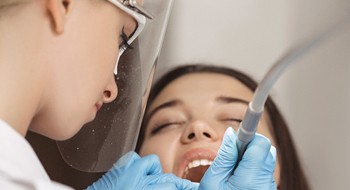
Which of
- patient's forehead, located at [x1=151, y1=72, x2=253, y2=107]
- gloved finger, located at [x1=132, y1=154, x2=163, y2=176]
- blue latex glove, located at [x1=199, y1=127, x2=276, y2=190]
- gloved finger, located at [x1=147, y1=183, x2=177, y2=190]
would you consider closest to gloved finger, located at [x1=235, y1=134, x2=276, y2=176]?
blue latex glove, located at [x1=199, y1=127, x2=276, y2=190]

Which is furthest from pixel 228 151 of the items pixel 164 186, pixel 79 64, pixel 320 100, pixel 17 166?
pixel 320 100

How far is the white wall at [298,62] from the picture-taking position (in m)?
2.08

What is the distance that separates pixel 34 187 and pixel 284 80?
1.50 meters

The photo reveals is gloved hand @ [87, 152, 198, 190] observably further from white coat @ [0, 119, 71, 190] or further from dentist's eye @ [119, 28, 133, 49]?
white coat @ [0, 119, 71, 190]

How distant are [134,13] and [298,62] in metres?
1.17

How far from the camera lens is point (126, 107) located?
1341mm

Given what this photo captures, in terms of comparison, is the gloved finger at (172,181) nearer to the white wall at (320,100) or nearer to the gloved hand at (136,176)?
the gloved hand at (136,176)

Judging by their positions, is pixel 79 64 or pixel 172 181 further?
pixel 172 181

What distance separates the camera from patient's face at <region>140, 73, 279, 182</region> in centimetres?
161

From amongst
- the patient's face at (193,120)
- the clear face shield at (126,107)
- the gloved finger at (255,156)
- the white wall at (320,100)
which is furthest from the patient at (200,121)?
the gloved finger at (255,156)

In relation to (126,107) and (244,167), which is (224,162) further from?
(126,107)

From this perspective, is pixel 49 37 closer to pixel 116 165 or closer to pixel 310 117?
pixel 116 165

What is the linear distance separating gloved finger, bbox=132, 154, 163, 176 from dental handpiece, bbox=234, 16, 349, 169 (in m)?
0.33

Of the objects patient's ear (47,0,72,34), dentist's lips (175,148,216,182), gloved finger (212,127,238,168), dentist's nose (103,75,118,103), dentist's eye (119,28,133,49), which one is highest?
patient's ear (47,0,72,34)
